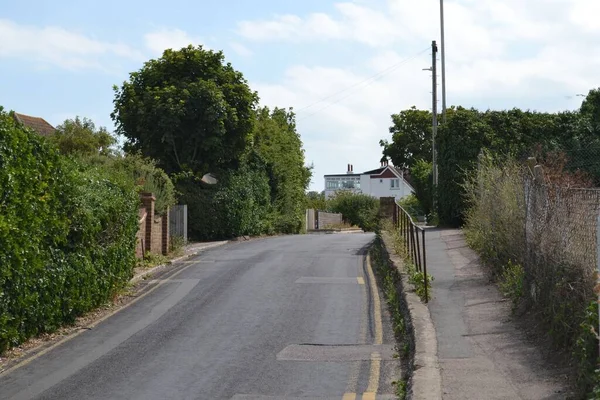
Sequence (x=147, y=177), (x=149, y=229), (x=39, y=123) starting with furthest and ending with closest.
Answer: (x=39, y=123), (x=147, y=177), (x=149, y=229)

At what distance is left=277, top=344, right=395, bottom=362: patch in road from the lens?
34.7 feet

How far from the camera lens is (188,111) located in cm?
3291

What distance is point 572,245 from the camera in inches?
366

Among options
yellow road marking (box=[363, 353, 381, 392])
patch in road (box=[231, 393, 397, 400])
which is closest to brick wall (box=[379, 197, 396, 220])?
yellow road marking (box=[363, 353, 381, 392])

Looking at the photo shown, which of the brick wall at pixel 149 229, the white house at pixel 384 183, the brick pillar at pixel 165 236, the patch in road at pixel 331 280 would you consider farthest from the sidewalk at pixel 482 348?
the white house at pixel 384 183

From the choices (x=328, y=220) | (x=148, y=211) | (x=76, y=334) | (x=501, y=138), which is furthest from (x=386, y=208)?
(x=328, y=220)

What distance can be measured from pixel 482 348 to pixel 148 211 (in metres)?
14.4

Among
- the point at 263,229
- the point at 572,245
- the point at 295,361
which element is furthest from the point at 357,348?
the point at 263,229

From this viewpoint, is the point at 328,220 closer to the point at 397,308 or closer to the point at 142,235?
the point at 142,235

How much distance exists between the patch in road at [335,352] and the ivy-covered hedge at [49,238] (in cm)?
365

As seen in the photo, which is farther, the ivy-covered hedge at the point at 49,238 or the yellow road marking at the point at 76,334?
the ivy-covered hedge at the point at 49,238

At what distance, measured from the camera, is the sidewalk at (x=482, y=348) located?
26.9ft

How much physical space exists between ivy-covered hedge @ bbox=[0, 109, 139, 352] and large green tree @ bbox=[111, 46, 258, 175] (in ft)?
53.2

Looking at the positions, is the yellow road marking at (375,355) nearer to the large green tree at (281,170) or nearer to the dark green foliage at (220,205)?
the dark green foliage at (220,205)
